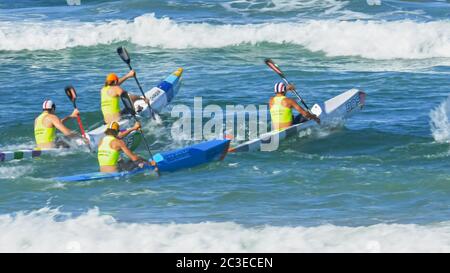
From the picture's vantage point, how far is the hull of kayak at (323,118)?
56.9 feet

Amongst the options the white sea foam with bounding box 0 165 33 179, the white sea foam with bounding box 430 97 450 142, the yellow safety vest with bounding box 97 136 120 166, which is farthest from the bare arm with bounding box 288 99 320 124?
the white sea foam with bounding box 0 165 33 179

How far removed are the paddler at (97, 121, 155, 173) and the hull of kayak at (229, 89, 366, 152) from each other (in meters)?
2.05

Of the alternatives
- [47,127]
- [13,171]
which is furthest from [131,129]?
[13,171]

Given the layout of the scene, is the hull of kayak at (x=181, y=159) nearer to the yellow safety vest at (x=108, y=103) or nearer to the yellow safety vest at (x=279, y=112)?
the yellow safety vest at (x=279, y=112)

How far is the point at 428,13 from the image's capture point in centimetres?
3083

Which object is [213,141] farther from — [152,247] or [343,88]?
[343,88]

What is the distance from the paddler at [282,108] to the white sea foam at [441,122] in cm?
253

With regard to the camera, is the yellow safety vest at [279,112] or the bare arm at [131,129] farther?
the yellow safety vest at [279,112]

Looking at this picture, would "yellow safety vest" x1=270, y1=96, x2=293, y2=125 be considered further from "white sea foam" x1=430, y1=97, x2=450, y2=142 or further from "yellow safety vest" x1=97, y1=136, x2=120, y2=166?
"yellow safety vest" x1=97, y1=136, x2=120, y2=166

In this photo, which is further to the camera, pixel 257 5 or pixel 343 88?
pixel 257 5

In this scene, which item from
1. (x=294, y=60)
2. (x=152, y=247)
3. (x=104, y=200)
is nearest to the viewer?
(x=152, y=247)

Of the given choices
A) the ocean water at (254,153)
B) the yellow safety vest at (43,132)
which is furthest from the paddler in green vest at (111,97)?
the yellow safety vest at (43,132)

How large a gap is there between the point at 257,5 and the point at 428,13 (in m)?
6.13
